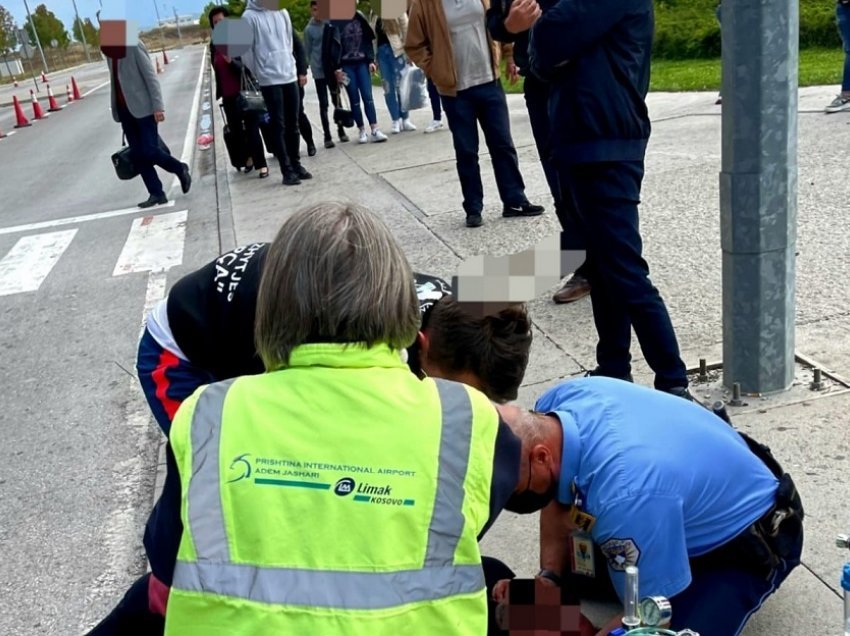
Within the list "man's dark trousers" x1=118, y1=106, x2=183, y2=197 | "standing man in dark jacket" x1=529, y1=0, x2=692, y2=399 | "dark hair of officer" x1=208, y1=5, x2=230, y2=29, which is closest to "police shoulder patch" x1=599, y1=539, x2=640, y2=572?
"standing man in dark jacket" x1=529, y1=0, x2=692, y2=399

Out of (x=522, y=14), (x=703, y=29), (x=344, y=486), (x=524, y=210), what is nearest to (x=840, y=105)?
(x=524, y=210)

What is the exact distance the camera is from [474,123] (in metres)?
6.55

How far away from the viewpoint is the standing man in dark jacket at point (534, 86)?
13.8ft

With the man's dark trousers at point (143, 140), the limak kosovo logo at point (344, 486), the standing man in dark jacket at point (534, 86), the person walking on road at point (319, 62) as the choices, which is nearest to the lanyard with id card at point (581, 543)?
the limak kosovo logo at point (344, 486)

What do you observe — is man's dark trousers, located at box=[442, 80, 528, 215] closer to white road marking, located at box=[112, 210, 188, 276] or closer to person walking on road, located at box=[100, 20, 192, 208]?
white road marking, located at box=[112, 210, 188, 276]

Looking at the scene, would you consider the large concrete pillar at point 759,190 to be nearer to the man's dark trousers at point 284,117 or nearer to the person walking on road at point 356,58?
the man's dark trousers at point 284,117

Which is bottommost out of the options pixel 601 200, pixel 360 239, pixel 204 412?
pixel 601 200

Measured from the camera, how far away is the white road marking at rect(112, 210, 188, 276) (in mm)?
7297

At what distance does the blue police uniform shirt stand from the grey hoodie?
24.2 ft

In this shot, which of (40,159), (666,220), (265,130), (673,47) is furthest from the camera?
(673,47)

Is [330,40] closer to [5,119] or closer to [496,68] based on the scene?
[496,68]

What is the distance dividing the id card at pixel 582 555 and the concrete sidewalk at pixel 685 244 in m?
0.49

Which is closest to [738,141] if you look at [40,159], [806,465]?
[806,465]

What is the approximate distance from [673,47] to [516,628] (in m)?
16.4
